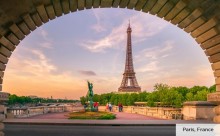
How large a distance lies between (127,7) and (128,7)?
1.4 inches

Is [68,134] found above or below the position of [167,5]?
below

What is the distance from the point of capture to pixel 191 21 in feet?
30.7

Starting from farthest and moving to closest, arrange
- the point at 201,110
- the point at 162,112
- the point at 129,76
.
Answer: the point at 129,76, the point at 162,112, the point at 201,110

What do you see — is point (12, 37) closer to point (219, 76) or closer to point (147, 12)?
point (147, 12)

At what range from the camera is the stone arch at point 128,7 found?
28.7 ft

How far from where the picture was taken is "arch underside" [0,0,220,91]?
876cm

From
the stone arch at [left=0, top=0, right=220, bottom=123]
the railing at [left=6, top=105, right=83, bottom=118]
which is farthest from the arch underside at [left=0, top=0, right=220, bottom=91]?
the railing at [left=6, top=105, right=83, bottom=118]

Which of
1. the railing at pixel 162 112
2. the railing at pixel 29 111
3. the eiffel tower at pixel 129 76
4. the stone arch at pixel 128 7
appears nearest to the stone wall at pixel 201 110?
the railing at pixel 162 112

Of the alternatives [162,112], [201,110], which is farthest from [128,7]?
[162,112]

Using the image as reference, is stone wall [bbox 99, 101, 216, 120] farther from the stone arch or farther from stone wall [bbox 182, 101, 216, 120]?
the stone arch

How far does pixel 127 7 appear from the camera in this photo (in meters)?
9.84

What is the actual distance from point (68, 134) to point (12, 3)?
11010mm

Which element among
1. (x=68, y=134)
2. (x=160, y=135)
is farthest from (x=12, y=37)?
(x=160, y=135)

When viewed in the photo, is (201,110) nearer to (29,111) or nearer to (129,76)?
(29,111)
